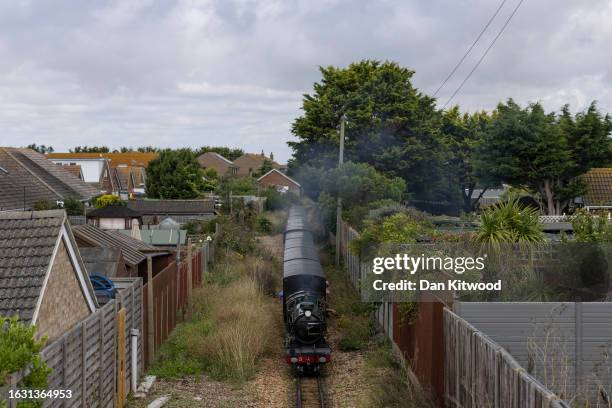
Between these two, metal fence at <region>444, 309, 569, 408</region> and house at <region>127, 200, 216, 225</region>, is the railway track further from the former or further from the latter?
house at <region>127, 200, 216, 225</region>

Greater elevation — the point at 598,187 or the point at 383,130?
the point at 383,130

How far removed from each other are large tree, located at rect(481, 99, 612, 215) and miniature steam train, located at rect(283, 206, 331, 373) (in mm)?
23297

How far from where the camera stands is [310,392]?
49.2ft

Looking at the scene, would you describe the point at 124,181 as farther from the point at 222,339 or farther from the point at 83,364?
the point at 83,364

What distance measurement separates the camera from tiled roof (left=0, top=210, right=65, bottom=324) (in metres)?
8.30

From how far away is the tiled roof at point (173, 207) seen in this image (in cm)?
5020

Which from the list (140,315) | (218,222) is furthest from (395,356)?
(218,222)

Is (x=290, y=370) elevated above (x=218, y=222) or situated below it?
below

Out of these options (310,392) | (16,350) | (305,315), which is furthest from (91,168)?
(16,350)

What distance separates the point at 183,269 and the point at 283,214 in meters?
38.0

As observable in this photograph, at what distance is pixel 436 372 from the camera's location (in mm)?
11672

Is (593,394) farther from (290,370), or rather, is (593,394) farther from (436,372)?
(290,370)

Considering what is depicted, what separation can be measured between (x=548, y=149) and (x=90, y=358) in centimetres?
3435

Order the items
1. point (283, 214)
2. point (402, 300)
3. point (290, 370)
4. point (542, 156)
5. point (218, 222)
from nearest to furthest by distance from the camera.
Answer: point (402, 300)
point (290, 370)
point (218, 222)
point (542, 156)
point (283, 214)
